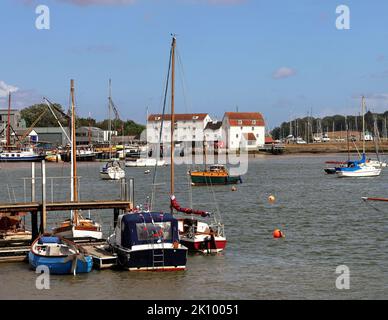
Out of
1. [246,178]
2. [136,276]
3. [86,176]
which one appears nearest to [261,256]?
[136,276]

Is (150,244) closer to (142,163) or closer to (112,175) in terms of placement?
(112,175)

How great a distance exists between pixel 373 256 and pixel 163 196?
44.0 m

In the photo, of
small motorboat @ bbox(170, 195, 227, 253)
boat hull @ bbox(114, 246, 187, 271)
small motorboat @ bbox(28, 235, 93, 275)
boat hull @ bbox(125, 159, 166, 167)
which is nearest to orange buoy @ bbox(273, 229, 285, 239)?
small motorboat @ bbox(170, 195, 227, 253)

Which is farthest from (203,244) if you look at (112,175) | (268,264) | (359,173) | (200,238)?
(359,173)

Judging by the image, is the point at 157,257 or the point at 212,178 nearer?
the point at 157,257

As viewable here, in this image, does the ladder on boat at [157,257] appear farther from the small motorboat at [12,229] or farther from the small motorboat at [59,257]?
the small motorboat at [12,229]

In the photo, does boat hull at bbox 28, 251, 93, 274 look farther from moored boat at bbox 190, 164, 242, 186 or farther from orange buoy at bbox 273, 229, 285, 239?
moored boat at bbox 190, 164, 242, 186

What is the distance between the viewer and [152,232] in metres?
35.9

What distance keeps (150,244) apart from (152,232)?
26.6 inches

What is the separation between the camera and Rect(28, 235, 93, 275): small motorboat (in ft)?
117

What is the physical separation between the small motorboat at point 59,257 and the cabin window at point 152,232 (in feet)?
9.70

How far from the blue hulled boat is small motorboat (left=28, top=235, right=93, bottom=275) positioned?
6.63 feet

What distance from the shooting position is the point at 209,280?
34.8 meters

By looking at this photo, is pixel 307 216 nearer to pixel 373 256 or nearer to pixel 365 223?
pixel 365 223
